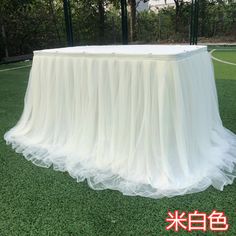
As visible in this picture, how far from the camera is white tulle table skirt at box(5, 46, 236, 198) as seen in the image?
2.19m

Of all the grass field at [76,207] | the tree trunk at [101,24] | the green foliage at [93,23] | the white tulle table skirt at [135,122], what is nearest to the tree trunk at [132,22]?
the green foliage at [93,23]

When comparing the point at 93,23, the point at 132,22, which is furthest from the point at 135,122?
the point at 132,22

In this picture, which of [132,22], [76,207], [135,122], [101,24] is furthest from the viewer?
[132,22]

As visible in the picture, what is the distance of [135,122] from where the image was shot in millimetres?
2314

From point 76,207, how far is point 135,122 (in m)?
0.68

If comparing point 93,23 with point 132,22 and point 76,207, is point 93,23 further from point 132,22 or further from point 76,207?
point 76,207

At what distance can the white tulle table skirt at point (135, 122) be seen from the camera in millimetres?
2188

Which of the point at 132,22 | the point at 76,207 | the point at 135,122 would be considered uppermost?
the point at 132,22

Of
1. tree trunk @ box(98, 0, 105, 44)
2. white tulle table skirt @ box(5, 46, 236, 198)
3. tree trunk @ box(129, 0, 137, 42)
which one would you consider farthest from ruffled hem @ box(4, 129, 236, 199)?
tree trunk @ box(129, 0, 137, 42)

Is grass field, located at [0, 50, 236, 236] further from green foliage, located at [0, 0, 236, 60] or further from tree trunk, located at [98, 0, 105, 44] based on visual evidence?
tree trunk, located at [98, 0, 105, 44]

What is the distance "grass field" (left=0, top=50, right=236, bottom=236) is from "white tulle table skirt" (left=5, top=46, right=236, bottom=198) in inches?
3.4

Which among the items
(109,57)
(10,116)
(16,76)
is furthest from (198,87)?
(16,76)

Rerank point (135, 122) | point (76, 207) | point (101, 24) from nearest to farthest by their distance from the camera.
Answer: point (76, 207) < point (135, 122) < point (101, 24)

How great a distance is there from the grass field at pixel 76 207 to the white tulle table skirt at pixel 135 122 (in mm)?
87
